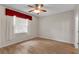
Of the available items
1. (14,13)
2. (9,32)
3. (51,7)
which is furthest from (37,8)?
(9,32)

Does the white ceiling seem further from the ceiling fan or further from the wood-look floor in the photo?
the wood-look floor

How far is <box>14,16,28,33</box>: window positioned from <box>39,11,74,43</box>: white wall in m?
0.22

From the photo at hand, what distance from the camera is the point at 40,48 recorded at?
1.19 metres

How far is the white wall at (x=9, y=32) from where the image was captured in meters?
1.13

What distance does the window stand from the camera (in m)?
1.21

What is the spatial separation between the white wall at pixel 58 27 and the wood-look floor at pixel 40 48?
0.08 metres

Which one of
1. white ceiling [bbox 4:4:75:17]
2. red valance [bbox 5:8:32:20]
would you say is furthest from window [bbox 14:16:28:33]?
white ceiling [bbox 4:4:75:17]

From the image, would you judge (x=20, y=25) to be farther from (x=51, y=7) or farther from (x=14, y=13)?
(x=51, y=7)

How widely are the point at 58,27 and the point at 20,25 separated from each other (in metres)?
0.54

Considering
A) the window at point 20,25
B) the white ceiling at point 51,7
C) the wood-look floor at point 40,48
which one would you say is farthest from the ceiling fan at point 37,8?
the wood-look floor at point 40,48

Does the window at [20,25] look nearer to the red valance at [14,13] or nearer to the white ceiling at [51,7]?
the red valance at [14,13]

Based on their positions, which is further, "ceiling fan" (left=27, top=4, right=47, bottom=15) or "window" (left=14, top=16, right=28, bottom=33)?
"window" (left=14, top=16, right=28, bottom=33)
